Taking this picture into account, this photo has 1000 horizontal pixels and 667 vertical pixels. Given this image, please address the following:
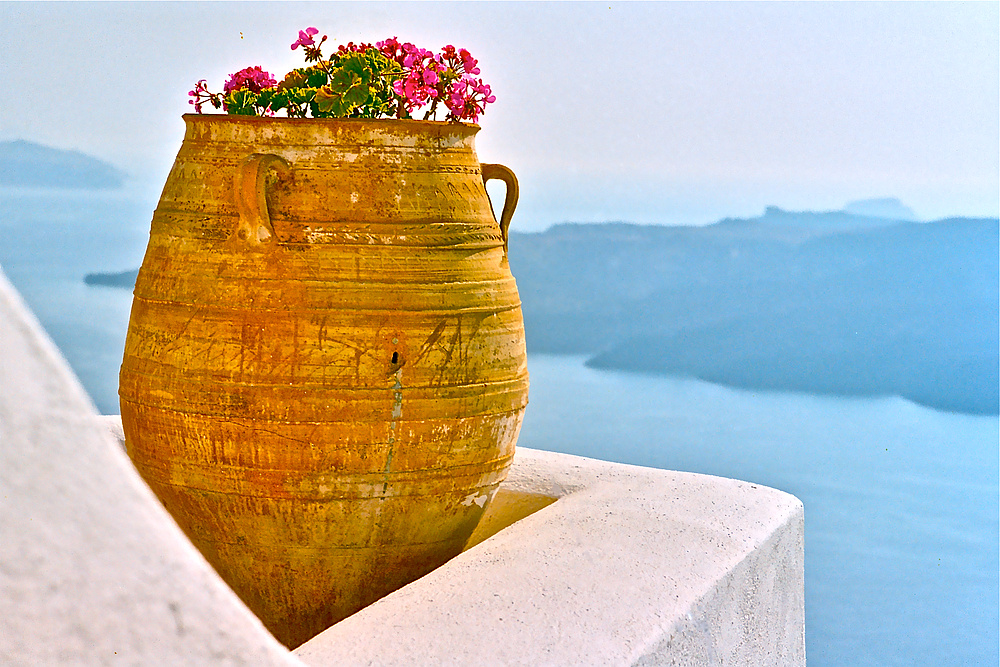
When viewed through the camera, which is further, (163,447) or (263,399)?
(163,447)

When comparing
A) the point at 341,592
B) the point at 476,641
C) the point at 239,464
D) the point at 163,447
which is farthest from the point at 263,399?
the point at 476,641

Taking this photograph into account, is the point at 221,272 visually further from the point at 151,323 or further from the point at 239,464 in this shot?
the point at 239,464

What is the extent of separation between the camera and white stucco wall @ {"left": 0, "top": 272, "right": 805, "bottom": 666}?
1.94ft

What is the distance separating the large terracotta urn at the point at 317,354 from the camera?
2.05 meters

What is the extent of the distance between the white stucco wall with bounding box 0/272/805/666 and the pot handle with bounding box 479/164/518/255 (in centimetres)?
65

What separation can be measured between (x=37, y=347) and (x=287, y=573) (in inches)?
66.3

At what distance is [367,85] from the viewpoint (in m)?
2.22

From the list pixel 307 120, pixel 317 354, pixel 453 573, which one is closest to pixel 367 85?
pixel 307 120

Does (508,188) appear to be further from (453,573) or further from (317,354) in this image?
(453,573)

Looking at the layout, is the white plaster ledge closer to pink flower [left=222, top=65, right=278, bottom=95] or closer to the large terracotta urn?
the large terracotta urn

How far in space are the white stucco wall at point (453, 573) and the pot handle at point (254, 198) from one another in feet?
1.50

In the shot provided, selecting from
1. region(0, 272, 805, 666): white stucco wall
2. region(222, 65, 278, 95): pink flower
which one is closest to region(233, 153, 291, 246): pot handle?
region(222, 65, 278, 95): pink flower

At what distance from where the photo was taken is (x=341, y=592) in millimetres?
2258

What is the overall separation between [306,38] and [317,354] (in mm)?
735
